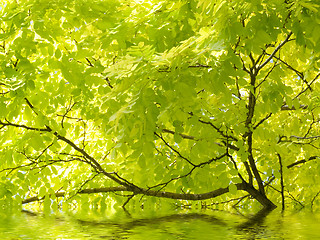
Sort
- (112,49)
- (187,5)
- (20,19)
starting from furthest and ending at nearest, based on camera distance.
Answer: (112,49) → (20,19) → (187,5)

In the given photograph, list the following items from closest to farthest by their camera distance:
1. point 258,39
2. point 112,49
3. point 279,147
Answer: point 258,39 < point 112,49 < point 279,147

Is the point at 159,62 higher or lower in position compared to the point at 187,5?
lower

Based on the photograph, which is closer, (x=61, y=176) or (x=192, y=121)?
(x=192, y=121)

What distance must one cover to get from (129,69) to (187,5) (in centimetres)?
140

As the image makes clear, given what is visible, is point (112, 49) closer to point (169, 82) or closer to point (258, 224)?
point (169, 82)

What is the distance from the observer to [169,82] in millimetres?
3521

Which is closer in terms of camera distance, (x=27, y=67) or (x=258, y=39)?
(x=258, y=39)

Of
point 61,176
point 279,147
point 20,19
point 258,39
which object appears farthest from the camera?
point 61,176

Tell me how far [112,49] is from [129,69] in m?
2.03

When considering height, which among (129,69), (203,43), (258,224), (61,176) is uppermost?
(203,43)

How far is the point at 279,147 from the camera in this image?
224 inches

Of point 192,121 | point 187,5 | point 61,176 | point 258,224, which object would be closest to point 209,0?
point 187,5

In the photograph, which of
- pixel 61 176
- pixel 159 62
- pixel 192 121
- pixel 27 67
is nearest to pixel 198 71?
pixel 192 121

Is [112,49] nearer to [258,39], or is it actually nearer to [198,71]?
[198,71]
